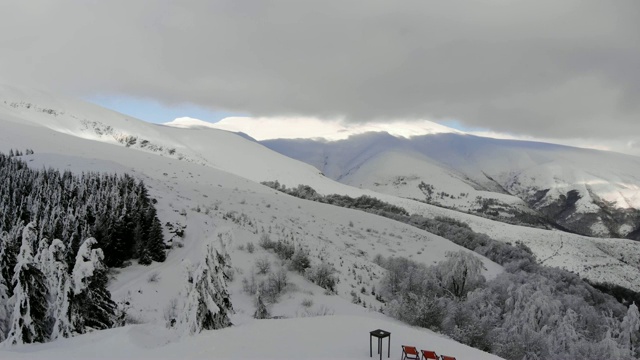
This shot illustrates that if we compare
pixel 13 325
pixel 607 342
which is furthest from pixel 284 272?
pixel 607 342

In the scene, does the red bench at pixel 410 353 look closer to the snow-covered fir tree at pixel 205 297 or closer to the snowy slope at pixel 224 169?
the snow-covered fir tree at pixel 205 297

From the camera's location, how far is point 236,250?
19031mm

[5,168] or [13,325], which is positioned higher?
[5,168]

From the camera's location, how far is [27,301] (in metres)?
8.43

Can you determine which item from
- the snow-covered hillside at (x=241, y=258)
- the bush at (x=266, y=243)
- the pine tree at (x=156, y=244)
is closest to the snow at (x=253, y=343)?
the snow-covered hillside at (x=241, y=258)

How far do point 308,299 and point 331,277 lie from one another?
2484 mm

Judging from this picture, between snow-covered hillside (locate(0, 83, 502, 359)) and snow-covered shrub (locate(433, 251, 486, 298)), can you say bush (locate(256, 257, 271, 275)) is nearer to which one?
snow-covered hillside (locate(0, 83, 502, 359))

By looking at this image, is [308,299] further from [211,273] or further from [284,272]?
[211,273]

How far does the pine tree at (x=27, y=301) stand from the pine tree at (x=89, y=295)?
0.61 m

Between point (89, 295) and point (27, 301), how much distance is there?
149 centimetres

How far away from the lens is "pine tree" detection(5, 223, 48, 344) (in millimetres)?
8305

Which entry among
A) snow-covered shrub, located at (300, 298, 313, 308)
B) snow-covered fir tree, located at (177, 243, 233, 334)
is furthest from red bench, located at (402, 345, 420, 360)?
snow-covered shrub, located at (300, 298, 313, 308)

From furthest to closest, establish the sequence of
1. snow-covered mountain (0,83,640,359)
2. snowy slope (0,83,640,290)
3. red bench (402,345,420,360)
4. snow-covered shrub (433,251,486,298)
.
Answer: snowy slope (0,83,640,290)
snow-covered shrub (433,251,486,298)
snow-covered mountain (0,83,640,359)
red bench (402,345,420,360)

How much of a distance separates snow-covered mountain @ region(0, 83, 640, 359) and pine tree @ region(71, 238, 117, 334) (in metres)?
0.99
